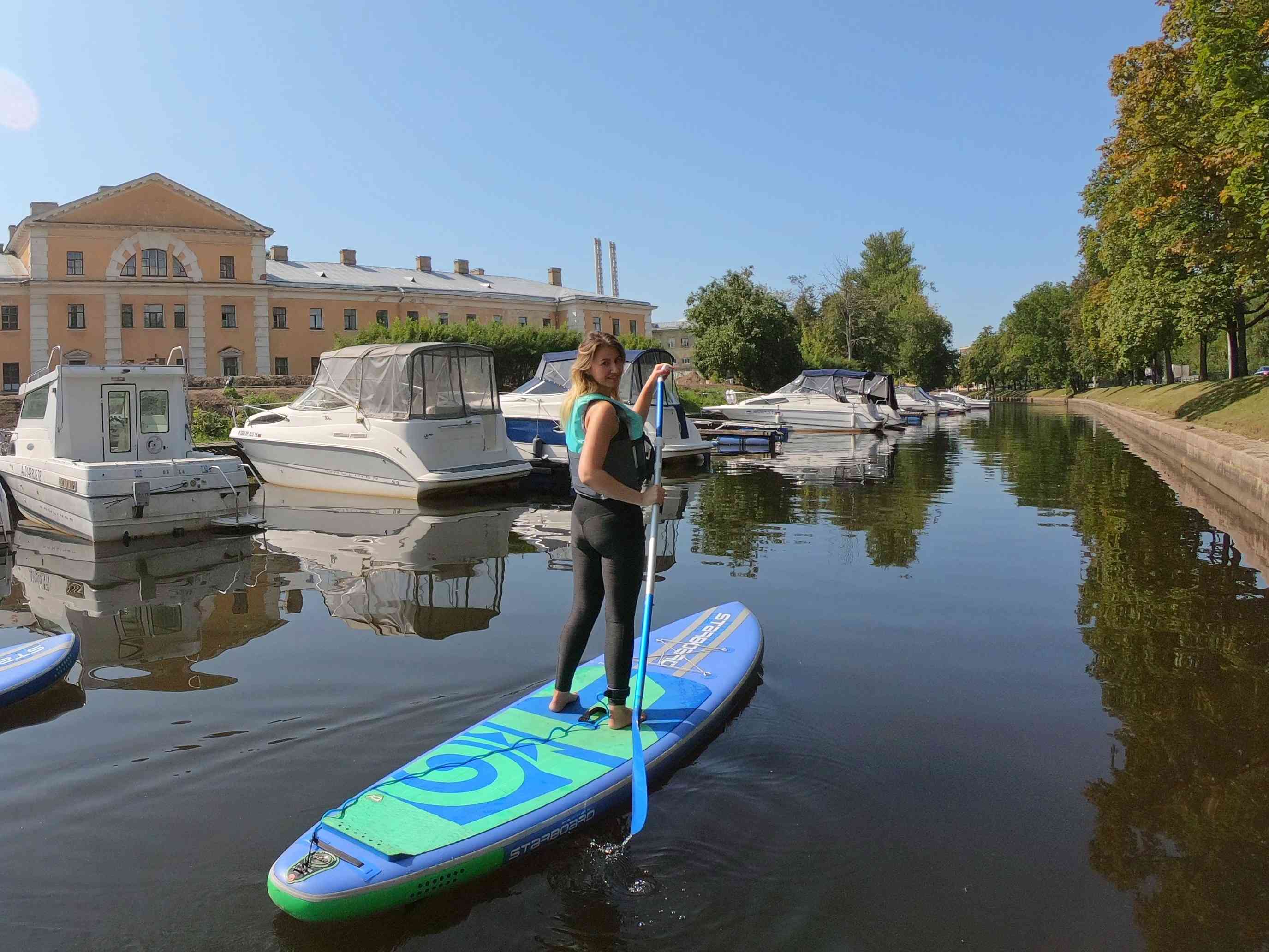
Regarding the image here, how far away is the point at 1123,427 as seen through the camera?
37781mm

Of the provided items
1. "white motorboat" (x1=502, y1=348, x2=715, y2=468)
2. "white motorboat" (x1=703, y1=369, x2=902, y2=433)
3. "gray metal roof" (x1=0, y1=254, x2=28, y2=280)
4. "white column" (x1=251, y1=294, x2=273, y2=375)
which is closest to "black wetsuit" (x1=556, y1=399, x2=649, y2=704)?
"white motorboat" (x1=502, y1=348, x2=715, y2=468)

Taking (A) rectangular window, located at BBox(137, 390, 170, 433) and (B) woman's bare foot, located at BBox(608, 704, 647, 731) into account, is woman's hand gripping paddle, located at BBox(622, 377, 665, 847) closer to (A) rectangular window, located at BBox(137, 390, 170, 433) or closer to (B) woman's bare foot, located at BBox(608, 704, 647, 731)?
(B) woman's bare foot, located at BBox(608, 704, 647, 731)

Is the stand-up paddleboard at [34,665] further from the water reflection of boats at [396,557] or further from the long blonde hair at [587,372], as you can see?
the long blonde hair at [587,372]

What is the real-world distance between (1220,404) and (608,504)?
32768mm

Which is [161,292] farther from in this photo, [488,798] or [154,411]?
[488,798]

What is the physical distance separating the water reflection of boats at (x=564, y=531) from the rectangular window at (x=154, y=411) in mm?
5127

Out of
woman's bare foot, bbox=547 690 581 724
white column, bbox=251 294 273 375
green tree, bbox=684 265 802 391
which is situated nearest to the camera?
woman's bare foot, bbox=547 690 581 724

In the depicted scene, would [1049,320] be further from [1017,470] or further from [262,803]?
[262,803]

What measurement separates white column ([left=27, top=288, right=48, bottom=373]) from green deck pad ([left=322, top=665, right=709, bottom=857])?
5956 centimetres

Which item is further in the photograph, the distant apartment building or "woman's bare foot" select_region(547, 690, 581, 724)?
the distant apartment building

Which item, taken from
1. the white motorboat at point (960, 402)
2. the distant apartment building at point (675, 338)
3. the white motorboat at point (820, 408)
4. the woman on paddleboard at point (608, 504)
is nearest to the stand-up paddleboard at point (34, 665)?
the woman on paddleboard at point (608, 504)

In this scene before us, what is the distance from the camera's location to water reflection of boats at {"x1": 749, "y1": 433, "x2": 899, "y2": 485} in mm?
19641

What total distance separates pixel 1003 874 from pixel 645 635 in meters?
1.90

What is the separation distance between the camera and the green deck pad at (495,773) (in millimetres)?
3668
